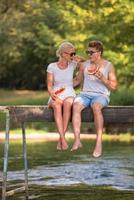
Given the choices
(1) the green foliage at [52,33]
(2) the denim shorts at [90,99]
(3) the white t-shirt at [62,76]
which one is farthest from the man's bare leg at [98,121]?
(1) the green foliage at [52,33]

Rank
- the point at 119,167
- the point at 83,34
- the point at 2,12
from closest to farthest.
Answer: the point at 119,167 < the point at 83,34 < the point at 2,12

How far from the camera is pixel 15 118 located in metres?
11.0

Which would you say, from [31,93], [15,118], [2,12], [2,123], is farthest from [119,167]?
[31,93]

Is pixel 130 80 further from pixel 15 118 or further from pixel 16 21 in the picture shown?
pixel 15 118

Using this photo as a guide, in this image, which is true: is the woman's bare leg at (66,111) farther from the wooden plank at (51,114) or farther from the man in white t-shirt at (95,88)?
the wooden plank at (51,114)

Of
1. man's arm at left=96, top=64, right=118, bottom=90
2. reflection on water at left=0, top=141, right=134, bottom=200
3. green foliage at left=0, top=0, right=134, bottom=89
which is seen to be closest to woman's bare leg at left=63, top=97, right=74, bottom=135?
man's arm at left=96, top=64, right=118, bottom=90

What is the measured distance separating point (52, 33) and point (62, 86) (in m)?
38.8

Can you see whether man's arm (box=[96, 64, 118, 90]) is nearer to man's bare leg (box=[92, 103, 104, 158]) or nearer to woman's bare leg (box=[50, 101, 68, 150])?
man's bare leg (box=[92, 103, 104, 158])

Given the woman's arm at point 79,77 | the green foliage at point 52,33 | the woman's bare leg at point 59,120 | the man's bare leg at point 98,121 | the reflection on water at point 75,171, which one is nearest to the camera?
the man's bare leg at point 98,121

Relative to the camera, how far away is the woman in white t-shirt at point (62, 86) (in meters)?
10.6

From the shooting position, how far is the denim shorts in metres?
10.6

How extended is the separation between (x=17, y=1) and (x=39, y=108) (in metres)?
36.4

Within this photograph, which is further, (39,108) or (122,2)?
(122,2)

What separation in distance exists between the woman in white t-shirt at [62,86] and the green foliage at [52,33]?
2011 centimetres
